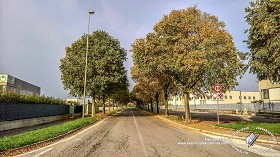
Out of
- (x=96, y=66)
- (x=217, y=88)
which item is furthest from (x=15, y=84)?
(x=217, y=88)

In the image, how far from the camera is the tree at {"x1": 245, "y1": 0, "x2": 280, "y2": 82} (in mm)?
18047

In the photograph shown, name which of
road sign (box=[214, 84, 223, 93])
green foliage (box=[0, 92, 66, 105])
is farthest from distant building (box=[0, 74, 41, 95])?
road sign (box=[214, 84, 223, 93])

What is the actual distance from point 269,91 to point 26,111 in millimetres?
48272

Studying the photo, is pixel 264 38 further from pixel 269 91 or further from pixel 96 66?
pixel 269 91

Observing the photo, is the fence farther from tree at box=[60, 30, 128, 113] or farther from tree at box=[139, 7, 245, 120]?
tree at box=[139, 7, 245, 120]

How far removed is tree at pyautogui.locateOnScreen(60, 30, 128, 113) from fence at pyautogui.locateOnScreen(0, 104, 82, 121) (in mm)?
4786

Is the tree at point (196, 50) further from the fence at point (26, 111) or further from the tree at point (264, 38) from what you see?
the fence at point (26, 111)

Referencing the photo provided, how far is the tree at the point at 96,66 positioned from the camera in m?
36.4

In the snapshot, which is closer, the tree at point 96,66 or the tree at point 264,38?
the tree at point 264,38

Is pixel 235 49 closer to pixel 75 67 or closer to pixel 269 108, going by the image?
pixel 75 67

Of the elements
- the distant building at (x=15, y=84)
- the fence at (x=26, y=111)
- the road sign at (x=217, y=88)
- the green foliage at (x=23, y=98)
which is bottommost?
the fence at (x=26, y=111)

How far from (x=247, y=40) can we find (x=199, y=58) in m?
4.43

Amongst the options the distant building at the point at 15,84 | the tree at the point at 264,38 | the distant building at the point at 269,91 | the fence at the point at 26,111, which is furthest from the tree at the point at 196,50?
the distant building at the point at 269,91

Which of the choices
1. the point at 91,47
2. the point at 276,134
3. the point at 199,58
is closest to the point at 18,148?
the point at 276,134
